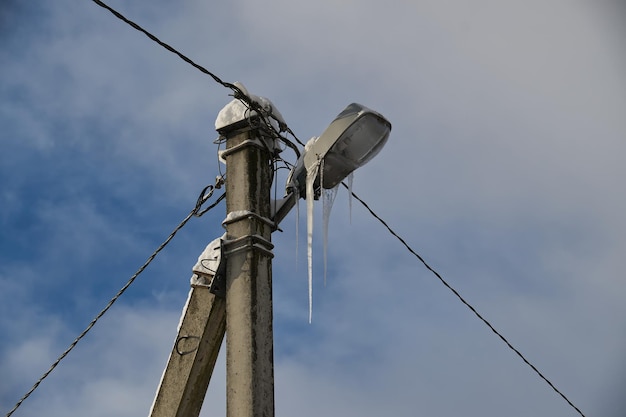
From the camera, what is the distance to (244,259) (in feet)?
16.7

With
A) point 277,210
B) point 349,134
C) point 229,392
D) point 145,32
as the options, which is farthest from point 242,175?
point 229,392

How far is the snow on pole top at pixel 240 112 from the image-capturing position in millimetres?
5562

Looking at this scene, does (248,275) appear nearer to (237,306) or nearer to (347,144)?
(237,306)

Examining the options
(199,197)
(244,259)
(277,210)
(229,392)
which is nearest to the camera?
(229,392)

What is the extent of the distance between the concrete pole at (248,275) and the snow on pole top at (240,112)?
0.06m

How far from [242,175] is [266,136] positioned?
0.38 meters

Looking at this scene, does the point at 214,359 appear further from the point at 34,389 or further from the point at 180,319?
the point at 34,389

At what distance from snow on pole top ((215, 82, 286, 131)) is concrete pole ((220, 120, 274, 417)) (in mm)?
57

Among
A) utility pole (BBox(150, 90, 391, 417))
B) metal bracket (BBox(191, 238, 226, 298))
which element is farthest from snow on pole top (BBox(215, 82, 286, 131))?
metal bracket (BBox(191, 238, 226, 298))

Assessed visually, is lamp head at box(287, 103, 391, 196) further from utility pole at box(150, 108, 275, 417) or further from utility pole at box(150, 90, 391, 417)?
utility pole at box(150, 108, 275, 417)

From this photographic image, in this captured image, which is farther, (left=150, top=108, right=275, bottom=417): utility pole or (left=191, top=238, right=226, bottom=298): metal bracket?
(left=191, top=238, right=226, bottom=298): metal bracket

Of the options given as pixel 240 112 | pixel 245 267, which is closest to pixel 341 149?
pixel 240 112

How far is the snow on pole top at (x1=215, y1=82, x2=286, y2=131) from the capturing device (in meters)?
5.56

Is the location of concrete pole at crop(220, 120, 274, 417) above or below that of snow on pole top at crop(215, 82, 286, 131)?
below
